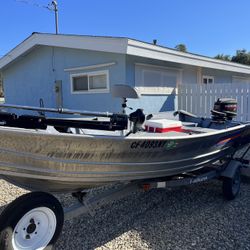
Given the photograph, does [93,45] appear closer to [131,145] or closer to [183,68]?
[183,68]

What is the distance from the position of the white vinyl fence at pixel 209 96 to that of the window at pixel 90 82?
2.87 meters

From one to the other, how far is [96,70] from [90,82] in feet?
1.53

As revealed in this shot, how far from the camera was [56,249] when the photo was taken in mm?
2713

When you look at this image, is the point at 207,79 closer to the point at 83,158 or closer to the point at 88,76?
the point at 88,76

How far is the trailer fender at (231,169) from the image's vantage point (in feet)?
12.5

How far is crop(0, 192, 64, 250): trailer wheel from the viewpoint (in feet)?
6.79

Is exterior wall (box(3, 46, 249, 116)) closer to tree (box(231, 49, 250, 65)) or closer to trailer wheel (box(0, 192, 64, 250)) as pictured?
trailer wheel (box(0, 192, 64, 250))

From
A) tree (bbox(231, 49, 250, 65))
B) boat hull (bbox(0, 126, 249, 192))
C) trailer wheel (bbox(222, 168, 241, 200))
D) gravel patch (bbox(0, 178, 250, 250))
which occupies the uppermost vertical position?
tree (bbox(231, 49, 250, 65))

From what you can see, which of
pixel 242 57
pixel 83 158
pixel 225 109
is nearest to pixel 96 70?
pixel 225 109

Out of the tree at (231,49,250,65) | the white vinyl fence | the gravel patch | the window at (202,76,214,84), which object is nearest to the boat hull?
the gravel patch

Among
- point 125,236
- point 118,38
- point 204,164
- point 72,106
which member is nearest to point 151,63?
point 118,38

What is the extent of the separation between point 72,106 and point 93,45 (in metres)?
2.31

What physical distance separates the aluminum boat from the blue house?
14.8 feet

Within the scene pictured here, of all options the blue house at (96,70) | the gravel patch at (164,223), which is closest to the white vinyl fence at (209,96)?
the blue house at (96,70)
